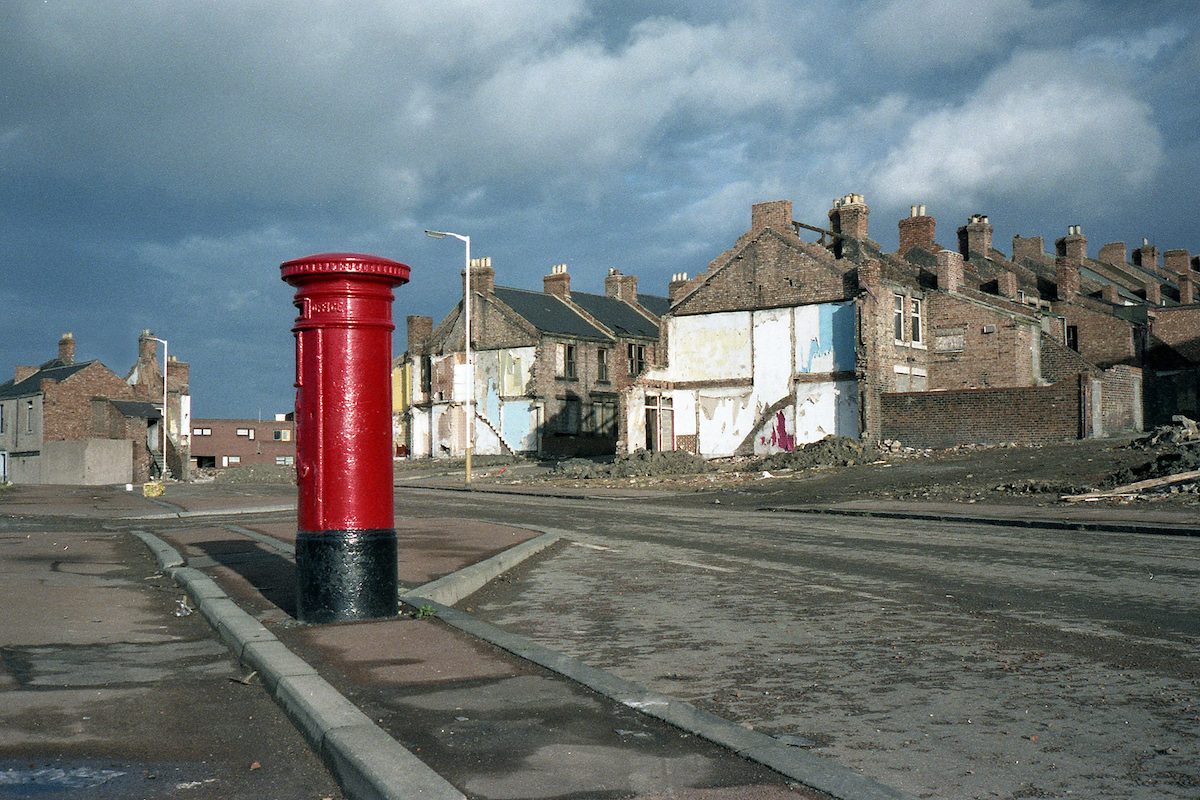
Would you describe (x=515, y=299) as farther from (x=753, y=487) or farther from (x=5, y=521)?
(x=5, y=521)

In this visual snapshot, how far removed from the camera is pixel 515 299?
180ft

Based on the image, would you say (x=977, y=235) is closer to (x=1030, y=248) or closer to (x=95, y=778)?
(x=1030, y=248)

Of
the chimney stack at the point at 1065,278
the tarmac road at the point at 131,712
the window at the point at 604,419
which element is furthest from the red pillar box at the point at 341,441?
the chimney stack at the point at 1065,278

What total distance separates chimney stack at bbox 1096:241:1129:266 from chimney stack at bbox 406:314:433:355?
43.8m

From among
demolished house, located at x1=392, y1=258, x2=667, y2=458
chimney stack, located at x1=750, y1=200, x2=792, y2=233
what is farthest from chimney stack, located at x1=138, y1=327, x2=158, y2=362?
chimney stack, located at x1=750, y1=200, x2=792, y2=233

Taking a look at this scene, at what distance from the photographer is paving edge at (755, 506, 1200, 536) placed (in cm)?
1585

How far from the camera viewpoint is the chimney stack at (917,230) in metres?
49.7

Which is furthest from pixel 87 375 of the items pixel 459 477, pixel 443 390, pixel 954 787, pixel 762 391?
pixel 954 787

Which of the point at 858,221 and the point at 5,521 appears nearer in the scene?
the point at 5,521

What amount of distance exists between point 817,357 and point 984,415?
Result: 640cm

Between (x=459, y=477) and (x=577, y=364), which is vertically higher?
(x=577, y=364)

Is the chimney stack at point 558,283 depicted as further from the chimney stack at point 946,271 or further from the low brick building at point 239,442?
the low brick building at point 239,442

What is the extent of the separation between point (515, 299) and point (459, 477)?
1575cm

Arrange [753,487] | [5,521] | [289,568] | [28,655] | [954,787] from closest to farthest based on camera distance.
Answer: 1. [954,787]
2. [28,655]
3. [289,568]
4. [5,521]
5. [753,487]
